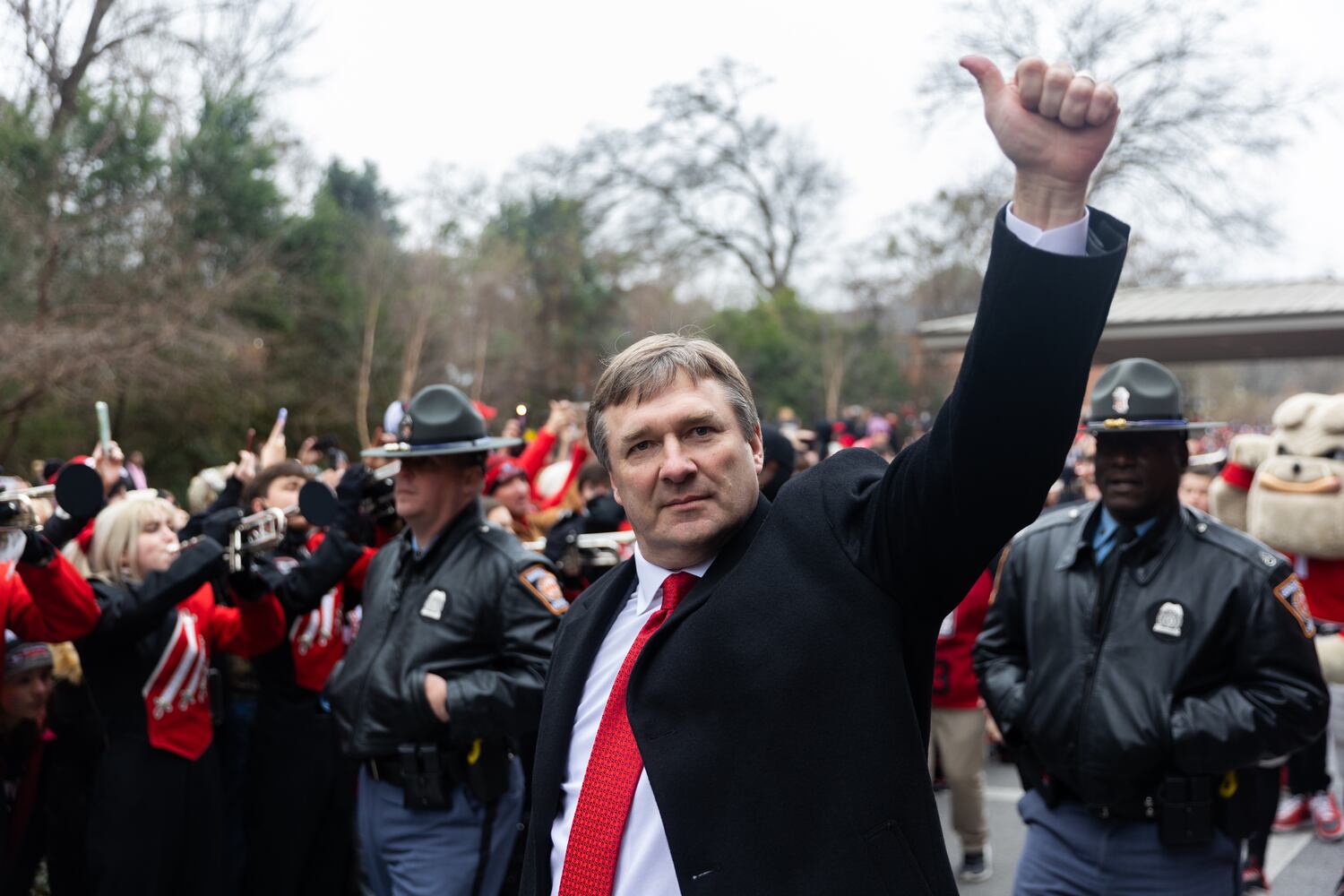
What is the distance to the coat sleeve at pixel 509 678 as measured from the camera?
3.60m

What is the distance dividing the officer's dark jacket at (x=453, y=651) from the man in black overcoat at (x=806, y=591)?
1.42m

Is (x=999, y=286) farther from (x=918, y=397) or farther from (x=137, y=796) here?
(x=918, y=397)

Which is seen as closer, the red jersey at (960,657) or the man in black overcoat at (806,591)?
the man in black overcoat at (806,591)

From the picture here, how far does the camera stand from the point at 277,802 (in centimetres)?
491

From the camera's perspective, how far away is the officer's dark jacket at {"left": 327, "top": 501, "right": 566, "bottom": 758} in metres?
3.64

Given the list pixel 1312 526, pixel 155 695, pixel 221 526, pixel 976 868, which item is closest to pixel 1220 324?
pixel 1312 526

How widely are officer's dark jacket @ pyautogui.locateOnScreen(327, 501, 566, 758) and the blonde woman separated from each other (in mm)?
715

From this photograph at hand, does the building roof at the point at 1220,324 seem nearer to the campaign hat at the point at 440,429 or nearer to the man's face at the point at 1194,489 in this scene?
the man's face at the point at 1194,489

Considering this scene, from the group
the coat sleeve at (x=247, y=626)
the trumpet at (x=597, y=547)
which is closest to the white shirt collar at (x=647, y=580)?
the coat sleeve at (x=247, y=626)

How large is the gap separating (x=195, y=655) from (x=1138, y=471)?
3.36m

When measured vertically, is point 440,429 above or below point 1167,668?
above

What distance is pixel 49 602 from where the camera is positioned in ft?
12.6

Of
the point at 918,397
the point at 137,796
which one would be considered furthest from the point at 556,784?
the point at 918,397

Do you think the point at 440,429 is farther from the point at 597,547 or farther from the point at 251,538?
the point at 597,547
